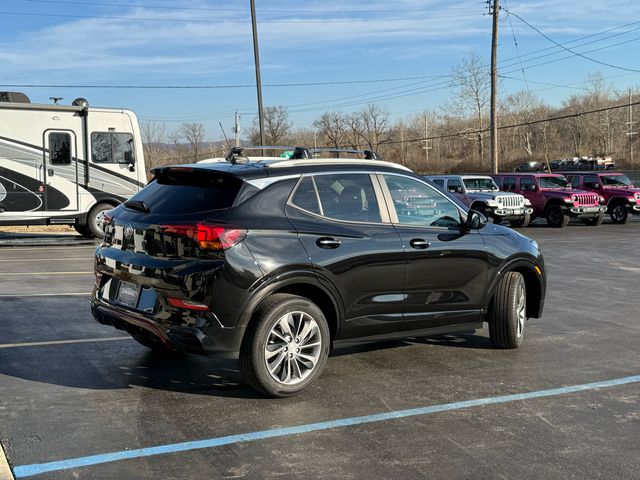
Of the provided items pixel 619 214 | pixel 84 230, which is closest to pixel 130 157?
pixel 84 230

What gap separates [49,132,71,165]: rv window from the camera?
56.7 ft

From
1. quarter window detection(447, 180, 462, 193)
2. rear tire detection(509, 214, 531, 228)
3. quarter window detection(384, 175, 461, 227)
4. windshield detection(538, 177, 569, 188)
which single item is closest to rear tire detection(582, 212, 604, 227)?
windshield detection(538, 177, 569, 188)

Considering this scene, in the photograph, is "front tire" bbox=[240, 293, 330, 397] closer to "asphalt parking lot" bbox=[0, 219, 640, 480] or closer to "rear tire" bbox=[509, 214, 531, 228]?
"asphalt parking lot" bbox=[0, 219, 640, 480]

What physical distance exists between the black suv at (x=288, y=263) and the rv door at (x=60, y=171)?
12.2 meters

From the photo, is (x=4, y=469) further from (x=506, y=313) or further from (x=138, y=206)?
(x=506, y=313)

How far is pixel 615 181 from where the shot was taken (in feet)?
92.1

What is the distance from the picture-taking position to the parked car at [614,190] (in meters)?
27.0

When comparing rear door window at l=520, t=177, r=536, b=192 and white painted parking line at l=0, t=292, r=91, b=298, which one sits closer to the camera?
white painted parking line at l=0, t=292, r=91, b=298

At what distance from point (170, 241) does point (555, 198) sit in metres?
22.5

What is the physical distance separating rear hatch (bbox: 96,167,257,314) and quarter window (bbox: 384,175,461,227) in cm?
143

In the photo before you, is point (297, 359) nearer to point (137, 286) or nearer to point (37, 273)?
point (137, 286)

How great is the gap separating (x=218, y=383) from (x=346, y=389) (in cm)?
101

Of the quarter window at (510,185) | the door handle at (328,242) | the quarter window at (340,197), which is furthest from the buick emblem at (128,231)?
the quarter window at (510,185)

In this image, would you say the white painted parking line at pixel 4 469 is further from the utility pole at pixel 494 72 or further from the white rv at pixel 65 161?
the utility pole at pixel 494 72
